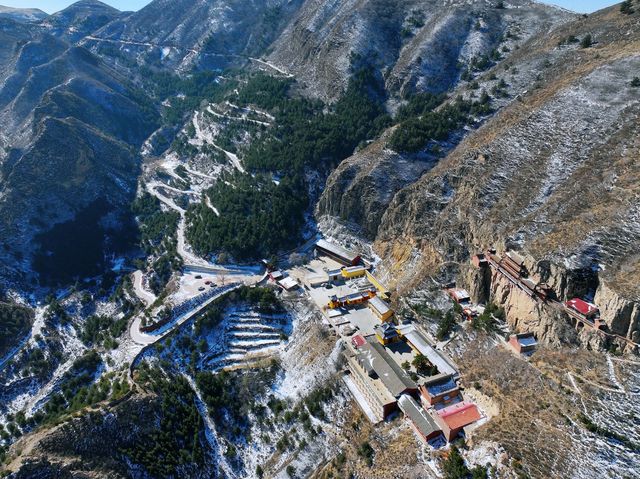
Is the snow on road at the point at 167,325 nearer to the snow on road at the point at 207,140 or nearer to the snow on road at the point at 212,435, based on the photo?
the snow on road at the point at 212,435

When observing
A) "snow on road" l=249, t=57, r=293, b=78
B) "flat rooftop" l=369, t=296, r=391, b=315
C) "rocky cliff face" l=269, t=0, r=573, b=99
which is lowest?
"flat rooftop" l=369, t=296, r=391, b=315

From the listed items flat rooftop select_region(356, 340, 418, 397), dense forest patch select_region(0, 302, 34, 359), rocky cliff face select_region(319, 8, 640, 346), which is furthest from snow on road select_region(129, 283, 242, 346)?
rocky cliff face select_region(319, 8, 640, 346)

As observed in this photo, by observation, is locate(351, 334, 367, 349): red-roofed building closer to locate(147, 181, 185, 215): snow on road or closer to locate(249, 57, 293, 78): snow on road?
locate(147, 181, 185, 215): snow on road

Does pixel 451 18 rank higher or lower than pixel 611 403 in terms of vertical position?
higher

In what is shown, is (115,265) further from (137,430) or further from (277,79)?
(277,79)

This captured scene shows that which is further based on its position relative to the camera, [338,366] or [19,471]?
[338,366]

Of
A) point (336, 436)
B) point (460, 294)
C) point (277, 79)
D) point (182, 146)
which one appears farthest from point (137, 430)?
point (277, 79)
